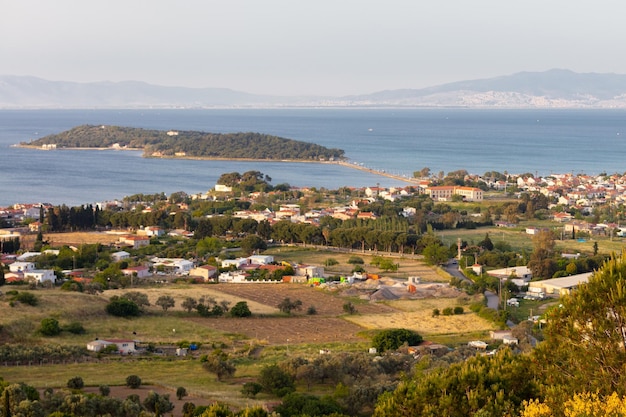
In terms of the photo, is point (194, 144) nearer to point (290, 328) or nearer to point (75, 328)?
point (290, 328)

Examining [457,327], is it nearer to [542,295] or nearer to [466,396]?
[542,295]

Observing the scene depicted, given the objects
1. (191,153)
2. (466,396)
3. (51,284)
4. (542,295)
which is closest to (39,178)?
(191,153)

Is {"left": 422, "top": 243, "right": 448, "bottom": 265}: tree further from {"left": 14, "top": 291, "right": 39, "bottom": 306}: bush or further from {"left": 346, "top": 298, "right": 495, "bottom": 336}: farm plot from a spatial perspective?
{"left": 14, "top": 291, "right": 39, "bottom": 306}: bush

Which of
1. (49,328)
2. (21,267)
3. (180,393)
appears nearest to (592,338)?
(180,393)

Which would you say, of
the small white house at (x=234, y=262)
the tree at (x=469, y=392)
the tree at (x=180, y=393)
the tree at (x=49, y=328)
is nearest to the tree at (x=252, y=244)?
the small white house at (x=234, y=262)

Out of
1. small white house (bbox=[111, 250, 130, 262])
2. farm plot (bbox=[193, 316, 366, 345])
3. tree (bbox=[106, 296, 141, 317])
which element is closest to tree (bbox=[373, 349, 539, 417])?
farm plot (bbox=[193, 316, 366, 345])

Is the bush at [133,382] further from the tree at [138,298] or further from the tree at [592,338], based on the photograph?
the tree at [592,338]
